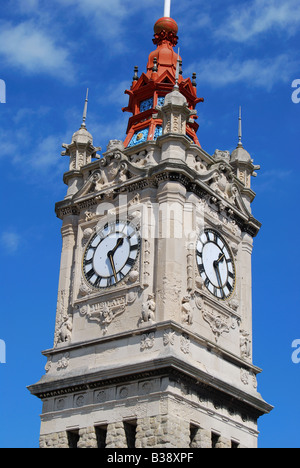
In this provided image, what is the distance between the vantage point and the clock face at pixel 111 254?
38.0 m

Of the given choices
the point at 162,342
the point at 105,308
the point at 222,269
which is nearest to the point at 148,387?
the point at 162,342

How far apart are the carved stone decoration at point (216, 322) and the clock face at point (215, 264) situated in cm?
82

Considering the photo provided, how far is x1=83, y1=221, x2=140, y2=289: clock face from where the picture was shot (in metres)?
38.0

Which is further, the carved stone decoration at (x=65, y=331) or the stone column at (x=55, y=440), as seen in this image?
the carved stone decoration at (x=65, y=331)

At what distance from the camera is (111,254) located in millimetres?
38656

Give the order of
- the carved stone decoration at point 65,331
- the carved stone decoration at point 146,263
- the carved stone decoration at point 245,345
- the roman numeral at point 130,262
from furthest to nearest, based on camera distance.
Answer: the carved stone decoration at point 245,345
the carved stone decoration at point 65,331
the roman numeral at point 130,262
the carved stone decoration at point 146,263

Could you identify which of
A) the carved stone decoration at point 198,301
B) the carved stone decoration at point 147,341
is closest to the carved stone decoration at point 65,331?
the carved stone decoration at point 147,341

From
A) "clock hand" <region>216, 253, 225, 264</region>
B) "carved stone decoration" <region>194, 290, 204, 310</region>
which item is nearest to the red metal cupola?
"clock hand" <region>216, 253, 225, 264</region>

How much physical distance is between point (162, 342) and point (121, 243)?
491cm

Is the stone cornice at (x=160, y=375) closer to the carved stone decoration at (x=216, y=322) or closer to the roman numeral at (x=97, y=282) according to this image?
the carved stone decoration at (x=216, y=322)

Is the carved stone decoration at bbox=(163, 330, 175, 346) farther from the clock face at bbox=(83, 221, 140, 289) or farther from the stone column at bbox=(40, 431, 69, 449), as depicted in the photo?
the stone column at bbox=(40, 431, 69, 449)

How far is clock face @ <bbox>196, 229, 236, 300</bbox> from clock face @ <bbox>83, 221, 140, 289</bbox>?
8.02 feet

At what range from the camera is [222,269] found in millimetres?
39531
